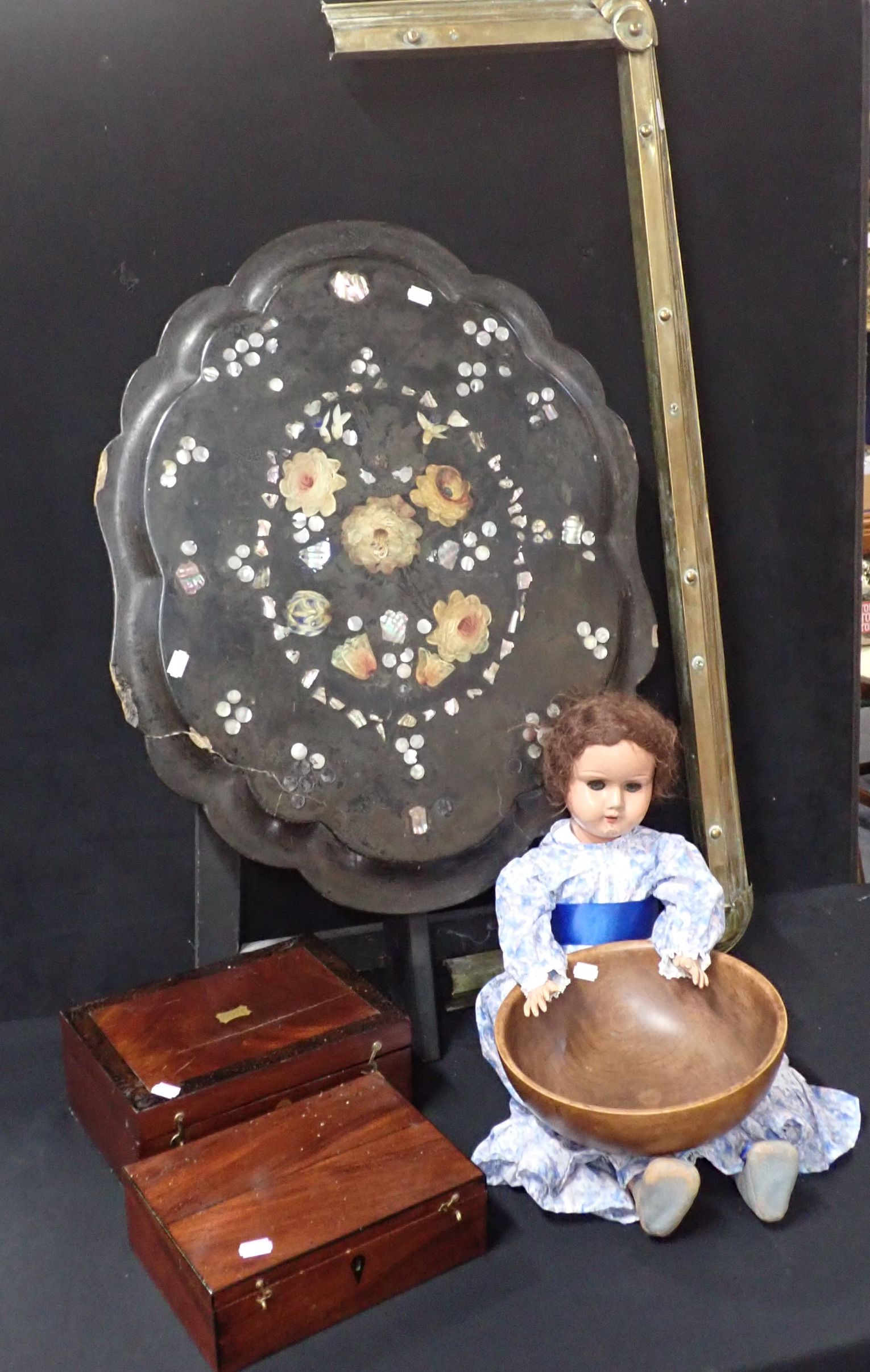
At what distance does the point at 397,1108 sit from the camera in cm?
158

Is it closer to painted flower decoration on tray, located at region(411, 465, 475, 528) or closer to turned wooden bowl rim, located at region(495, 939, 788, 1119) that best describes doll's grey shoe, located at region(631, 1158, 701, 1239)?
turned wooden bowl rim, located at region(495, 939, 788, 1119)

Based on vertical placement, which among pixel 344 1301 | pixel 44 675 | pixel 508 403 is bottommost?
pixel 344 1301

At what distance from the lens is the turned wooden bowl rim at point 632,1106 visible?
138cm

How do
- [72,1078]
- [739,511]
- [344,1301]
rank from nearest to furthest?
1. [344,1301]
2. [72,1078]
3. [739,511]

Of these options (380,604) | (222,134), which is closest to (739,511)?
(380,604)

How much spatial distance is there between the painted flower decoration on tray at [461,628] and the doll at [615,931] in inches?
6.2

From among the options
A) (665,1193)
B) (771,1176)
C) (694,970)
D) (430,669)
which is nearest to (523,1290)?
(665,1193)

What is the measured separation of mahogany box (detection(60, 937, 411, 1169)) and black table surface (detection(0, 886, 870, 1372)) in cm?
10

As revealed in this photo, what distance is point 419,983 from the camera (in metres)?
1.88

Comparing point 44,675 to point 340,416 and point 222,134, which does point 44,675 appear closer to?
point 340,416

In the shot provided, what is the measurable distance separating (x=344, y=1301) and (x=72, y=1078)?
534mm

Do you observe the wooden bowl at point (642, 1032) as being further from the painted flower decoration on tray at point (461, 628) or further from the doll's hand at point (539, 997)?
the painted flower decoration on tray at point (461, 628)

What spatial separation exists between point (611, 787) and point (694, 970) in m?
0.26

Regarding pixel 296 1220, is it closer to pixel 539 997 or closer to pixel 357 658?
pixel 539 997
